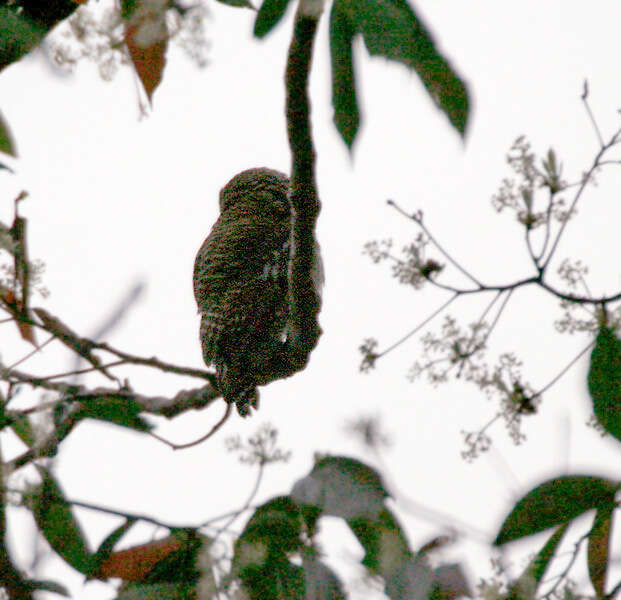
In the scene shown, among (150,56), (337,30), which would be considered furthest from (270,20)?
(150,56)

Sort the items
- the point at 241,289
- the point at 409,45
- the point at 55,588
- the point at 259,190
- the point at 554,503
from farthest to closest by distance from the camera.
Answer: the point at 259,190 < the point at 241,289 < the point at 55,588 < the point at 554,503 < the point at 409,45

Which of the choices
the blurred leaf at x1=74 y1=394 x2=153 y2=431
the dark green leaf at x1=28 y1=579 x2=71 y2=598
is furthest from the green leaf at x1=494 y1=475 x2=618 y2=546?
the blurred leaf at x1=74 y1=394 x2=153 y2=431

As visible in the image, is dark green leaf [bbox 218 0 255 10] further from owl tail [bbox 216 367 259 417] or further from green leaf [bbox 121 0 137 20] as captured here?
owl tail [bbox 216 367 259 417]

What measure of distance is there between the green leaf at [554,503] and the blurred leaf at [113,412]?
2.97 ft

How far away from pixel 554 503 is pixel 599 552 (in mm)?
208

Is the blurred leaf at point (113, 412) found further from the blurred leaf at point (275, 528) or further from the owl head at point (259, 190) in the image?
the owl head at point (259, 190)

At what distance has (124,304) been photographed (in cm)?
80

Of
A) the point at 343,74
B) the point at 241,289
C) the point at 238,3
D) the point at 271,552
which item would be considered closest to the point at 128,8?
the point at 238,3

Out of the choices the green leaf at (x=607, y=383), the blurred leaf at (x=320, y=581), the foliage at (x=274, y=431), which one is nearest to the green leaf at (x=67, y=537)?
the foliage at (x=274, y=431)

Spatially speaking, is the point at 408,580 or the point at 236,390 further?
the point at 236,390

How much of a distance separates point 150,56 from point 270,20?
300 millimetres

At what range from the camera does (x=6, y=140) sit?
86 centimetres

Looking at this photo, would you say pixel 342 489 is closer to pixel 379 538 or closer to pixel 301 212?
pixel 379 538

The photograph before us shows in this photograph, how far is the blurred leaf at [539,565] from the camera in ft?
2.74
